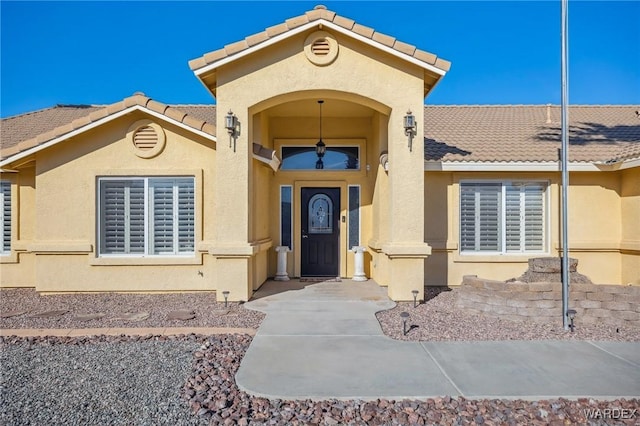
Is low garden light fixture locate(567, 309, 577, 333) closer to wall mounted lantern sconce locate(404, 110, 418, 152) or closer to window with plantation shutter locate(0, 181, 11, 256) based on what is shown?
wall mounted lantern sconce locate(404, 110, 418, 152)

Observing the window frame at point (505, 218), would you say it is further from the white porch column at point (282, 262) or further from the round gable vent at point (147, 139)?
the round gable vent at point (147, 139)

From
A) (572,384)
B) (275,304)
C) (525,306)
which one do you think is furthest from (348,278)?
(572,384)

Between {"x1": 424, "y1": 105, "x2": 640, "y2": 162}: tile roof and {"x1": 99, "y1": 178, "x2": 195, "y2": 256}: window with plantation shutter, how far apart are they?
6317mm

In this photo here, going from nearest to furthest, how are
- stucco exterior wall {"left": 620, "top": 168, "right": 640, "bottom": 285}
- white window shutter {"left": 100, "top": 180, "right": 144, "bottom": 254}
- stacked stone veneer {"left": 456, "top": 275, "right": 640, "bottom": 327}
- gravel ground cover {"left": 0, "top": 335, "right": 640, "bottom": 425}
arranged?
1. gravel ground cover {"left": 0, "top": 335, "right": 640, "bottom": 425}
2. stacked stone veneer {"left": 456, "top": 275, "right": 640, "bottom": 327}
3. white window shutter {"left": 100, "top": 180, "right": 144, "bottom": 254}
4. stucco exterior wall {"left": 620, "top": 168, "right": 640, "bottom": 285}

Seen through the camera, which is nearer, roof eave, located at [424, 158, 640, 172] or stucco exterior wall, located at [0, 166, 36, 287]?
roof eave, located at [424, 158, 640, 172]

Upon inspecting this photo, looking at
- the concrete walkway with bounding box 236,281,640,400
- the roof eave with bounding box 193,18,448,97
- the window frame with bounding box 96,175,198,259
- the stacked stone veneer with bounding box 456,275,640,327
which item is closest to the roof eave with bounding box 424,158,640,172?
the roof eave with bounding box 193,18,448,97

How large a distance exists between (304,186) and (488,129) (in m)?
6.19

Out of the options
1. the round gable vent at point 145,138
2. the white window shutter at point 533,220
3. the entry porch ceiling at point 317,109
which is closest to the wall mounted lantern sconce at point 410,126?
the entry porch ceiling at point 317,109

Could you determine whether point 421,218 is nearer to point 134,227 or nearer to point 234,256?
point 234,256

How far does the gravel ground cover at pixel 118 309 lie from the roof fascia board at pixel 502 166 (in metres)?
5.64

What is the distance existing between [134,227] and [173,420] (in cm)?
666

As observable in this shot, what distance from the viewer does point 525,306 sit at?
7.18 metres

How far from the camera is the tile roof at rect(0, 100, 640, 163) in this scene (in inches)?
359

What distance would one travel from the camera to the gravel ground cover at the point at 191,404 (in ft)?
12.5
